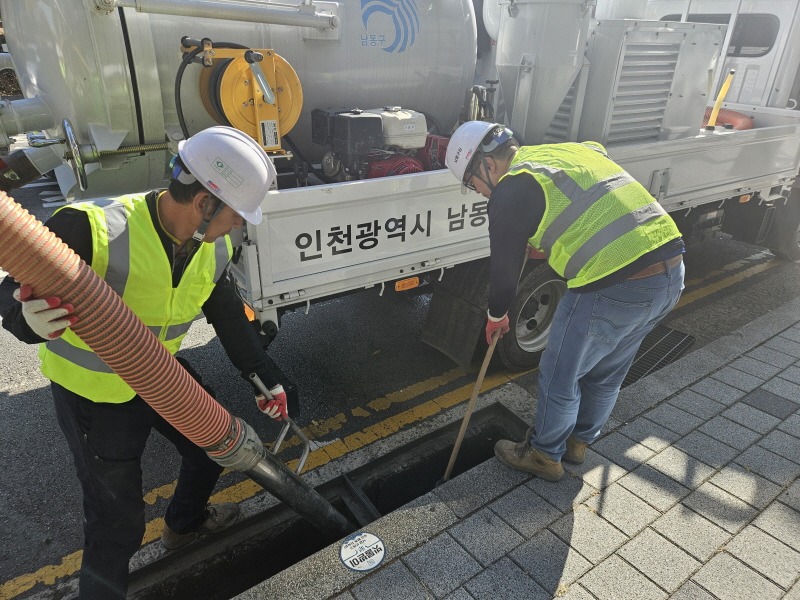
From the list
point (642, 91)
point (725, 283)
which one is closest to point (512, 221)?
point (642, 91)

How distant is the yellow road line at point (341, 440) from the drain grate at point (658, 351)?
0.97 m

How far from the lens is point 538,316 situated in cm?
471

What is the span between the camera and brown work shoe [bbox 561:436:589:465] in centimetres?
329

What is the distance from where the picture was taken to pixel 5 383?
4.30 m

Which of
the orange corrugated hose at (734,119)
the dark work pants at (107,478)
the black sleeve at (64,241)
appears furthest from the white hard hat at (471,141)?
the orange corrugated hose at (734,119)

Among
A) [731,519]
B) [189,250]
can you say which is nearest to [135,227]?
[189,250]

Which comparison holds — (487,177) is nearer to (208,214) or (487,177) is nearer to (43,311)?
(208,214)

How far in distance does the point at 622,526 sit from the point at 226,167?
2.59 m

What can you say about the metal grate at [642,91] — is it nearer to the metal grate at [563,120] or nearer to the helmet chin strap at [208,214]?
the metal grate at [563,120]

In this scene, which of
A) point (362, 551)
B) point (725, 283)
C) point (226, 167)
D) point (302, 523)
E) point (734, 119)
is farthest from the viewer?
point (725, 283)

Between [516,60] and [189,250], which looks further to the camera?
[516,60]

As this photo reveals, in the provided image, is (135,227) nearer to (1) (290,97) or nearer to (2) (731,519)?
(1) (290,97)

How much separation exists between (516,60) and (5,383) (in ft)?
15.4

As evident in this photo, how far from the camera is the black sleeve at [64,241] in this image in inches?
72.8
